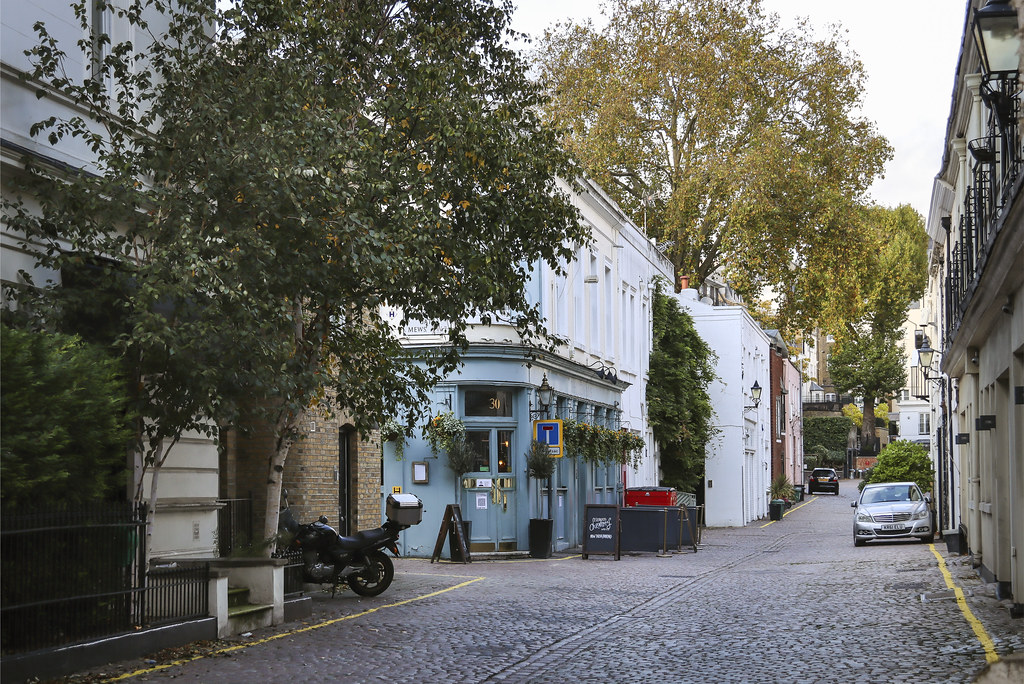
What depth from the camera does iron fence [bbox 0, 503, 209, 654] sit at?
8992 mm

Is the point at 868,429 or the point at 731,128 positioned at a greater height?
the point at 731,128

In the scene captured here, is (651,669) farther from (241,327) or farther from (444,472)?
(444,472)

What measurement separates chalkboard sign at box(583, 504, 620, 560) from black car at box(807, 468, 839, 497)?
52.0m

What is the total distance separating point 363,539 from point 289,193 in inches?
239

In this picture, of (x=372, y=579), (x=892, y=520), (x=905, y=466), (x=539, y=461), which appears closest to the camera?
(x=372, y=579)

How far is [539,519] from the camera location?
24.5m

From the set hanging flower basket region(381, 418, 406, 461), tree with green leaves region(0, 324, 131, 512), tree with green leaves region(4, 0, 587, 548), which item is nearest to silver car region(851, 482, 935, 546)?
hanging flower basket region(381, 418, 406, 461)

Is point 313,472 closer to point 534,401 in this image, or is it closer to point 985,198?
point 534,401

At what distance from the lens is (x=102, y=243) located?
35.7ft

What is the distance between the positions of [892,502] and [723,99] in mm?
15211

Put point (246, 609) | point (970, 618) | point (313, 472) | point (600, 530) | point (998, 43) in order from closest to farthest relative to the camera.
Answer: point (998, 43) < point (246, 609) < point (970, 618) < point (313, 472) < point (600, 530)

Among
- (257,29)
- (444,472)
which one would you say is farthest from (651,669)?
(444,472)

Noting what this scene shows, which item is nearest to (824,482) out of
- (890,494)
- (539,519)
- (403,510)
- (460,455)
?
(890,494)

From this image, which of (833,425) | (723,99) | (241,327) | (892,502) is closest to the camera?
(241,327)
